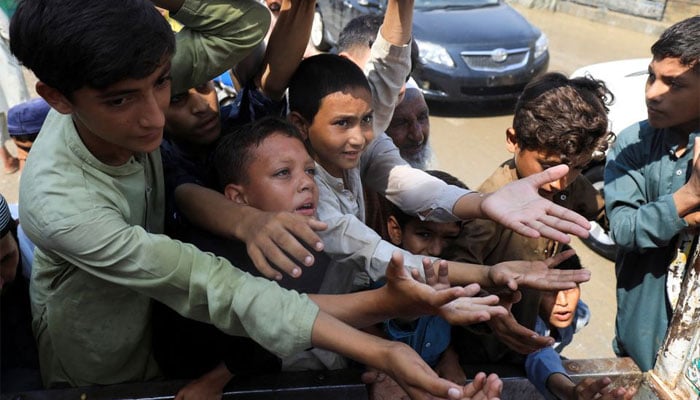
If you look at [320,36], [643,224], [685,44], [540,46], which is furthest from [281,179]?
[320,36]

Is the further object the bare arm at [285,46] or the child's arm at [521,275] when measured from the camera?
the bare arm at [285,46]

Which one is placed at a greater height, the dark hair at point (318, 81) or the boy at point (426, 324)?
the dark hair at point (318, 81)

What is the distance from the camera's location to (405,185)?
2049mm

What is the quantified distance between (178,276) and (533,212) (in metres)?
0.90

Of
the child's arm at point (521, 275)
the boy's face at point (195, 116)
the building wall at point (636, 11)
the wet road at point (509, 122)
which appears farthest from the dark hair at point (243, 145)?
the building wall at point (636, 11)

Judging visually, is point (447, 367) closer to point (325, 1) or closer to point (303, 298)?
point (303, 298)

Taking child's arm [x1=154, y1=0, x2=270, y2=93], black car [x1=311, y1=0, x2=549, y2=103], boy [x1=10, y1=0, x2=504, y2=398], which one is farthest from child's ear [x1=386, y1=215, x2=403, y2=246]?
black car [x1=311, y1=0, x2=549, y2=103]

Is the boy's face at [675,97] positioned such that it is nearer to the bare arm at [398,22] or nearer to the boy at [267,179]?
the bare arm at [398,22]

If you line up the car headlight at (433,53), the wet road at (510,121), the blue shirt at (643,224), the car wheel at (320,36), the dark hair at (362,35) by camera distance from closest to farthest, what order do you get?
1. the blue shirt at (643,224)
2. the dark hair at (362,35)
3. the wet road at (510,121)
4. the car headlight at (433,53)
5. the car wheel at (320,36)

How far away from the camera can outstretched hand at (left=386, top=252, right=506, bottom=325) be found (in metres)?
1.23

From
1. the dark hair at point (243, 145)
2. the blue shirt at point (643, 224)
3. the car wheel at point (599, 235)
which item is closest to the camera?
the dark hair at point (243, 145)

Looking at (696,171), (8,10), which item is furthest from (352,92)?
(8,10)

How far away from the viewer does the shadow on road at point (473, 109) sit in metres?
6.87

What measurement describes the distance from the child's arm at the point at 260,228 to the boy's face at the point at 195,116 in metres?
0.44
